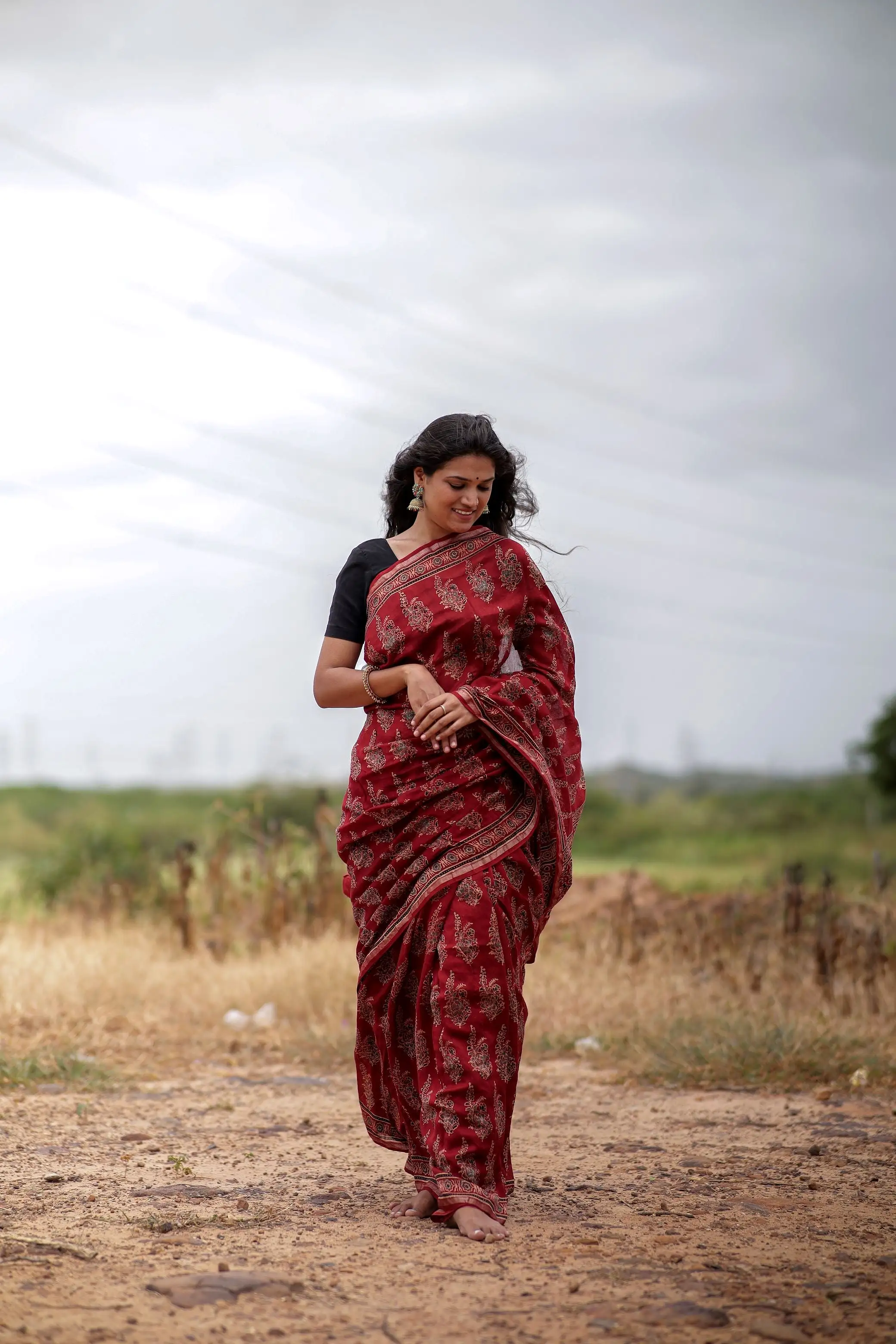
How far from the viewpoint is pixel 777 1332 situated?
272 cm

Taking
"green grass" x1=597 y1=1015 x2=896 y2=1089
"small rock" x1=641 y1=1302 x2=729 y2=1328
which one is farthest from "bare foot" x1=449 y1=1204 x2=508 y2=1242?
"green grass" x1=597 y1=1015 x2=896 y2=1089

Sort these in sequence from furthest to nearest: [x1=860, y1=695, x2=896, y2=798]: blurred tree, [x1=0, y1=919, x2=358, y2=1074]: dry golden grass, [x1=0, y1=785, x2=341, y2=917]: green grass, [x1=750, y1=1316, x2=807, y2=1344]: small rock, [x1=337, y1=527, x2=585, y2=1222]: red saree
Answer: [x1=860, y1=695, x2=896, y2=798]: blurred tree, [x1=0, y1=785, x2=341, y2=917]: green grass, [x1=0, y1=919, x2=358, y2=1074]: dry golden grass, [x1=337, y1=527, x2=585, y2=1222]: red saree, [x1=750, y1=1316, x2=807, y2=1344]: small rock

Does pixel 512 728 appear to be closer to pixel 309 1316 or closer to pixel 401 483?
pixel 401 483

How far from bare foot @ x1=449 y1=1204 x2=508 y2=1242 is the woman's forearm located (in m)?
1.41

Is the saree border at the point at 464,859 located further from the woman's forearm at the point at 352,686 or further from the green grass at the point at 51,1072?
the green grass at the point at 51,1072

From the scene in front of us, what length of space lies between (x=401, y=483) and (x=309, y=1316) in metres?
2.33

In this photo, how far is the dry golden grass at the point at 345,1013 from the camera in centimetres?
606

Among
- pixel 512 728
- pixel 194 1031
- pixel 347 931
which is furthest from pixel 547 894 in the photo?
pixel 347 931

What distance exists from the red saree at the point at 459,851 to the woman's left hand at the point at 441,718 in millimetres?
54

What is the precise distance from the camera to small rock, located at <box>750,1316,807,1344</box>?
2.69 metres

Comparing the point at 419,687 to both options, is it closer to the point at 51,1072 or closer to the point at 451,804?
the point at 451,804

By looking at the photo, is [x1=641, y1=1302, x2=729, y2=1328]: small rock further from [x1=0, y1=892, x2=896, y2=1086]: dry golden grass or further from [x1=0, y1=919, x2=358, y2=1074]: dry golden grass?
[x1=0, y1=919, x2=358, y2=1074]: dry golden grass

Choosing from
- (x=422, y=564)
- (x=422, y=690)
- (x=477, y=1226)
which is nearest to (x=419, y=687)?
(x=422, y=690)

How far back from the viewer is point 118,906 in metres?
10.3
